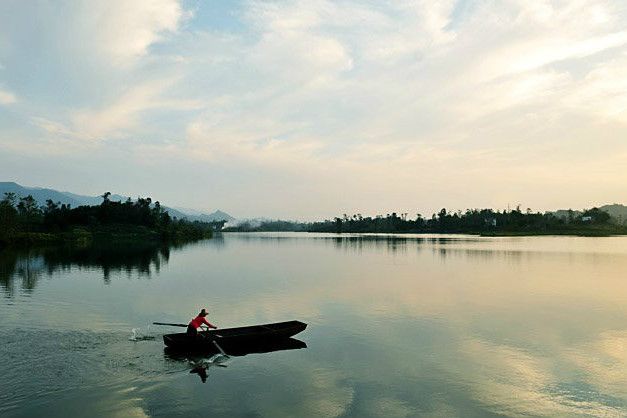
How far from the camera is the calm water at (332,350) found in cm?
1745

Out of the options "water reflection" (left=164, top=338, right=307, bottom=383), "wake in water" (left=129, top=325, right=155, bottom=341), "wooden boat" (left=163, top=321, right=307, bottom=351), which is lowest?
"water reflection" (left=164, top=338, right=307, bottom=383)

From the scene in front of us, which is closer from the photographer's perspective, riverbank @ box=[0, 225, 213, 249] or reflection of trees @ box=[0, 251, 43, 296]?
reflection of trees @ box=[0, 251, 43, 296]

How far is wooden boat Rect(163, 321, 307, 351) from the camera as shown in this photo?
23.2m

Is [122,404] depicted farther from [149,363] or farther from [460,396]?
[460,396]

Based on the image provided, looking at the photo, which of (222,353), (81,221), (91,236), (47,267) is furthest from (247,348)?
(81,221)

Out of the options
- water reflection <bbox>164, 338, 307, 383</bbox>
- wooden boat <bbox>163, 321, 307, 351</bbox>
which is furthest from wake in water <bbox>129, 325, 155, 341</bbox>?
wooden boat <bbox>163, 321, 307, 351</bbox>

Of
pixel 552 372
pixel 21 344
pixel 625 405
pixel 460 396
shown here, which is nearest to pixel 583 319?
pixel 552 372

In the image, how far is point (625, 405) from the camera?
1744 centimetres

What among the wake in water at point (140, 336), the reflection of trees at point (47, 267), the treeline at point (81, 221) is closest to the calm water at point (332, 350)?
the wake in water at point (140, 336)

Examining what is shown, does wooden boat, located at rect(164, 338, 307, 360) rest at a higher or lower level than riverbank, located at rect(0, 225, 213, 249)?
lower

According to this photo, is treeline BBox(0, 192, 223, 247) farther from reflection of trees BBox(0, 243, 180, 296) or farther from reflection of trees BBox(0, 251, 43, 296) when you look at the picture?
reflection of trees BBox(0, 243, 180, 296)

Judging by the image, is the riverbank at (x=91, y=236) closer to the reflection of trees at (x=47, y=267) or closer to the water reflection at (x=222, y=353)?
the reflection of trees at (x=47, y=267)

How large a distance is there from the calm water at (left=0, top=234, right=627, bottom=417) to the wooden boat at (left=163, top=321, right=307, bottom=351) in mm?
908

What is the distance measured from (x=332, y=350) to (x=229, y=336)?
212 inches
